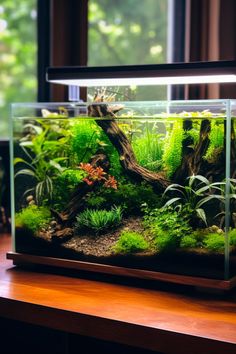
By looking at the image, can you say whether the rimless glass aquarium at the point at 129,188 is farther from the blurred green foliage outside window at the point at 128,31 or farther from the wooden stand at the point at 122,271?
the blurred green foliage outside window at the point at 128,31

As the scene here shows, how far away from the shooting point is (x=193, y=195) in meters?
1.26

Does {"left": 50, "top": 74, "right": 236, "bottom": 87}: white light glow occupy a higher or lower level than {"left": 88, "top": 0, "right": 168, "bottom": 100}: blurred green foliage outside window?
lower

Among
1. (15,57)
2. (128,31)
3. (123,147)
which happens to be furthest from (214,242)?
(128,31)

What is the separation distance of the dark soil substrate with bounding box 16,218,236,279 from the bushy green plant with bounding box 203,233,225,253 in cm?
1

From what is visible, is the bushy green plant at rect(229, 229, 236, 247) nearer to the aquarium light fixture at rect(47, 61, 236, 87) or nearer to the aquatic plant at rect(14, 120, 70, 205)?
the aquarium light fixture at rect(47, 61, 236, 87)

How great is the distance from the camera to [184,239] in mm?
1265

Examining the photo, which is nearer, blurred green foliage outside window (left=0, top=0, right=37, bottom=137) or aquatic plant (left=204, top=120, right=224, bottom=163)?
aquatic plant (left=204, top=120, right=224, bottom=163)

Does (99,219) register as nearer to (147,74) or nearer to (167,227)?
(167,227)

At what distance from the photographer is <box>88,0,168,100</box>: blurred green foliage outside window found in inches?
133

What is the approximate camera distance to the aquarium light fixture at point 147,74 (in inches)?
49.0

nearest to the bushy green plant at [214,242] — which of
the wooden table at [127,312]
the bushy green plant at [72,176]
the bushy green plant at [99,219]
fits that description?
the wooden table at [127,312]

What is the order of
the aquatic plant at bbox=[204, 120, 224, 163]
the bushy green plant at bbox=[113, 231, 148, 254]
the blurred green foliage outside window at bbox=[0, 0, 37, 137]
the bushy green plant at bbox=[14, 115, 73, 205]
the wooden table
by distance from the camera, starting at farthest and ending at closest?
the blurred green foliage outside window at bbox=[0, 0, 37, 137] < the bushy green plant at bbox=[14, 115, 73, 205] < the bushy green plant at bbox=[113, 231, 148, 254] < the aquatic plant at bbox=[204, 120, 224, 163] < the wooden table

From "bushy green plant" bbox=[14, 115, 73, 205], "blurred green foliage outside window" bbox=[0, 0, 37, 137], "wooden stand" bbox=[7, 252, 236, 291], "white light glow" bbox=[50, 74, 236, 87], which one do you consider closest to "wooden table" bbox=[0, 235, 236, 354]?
"wooden stand" bbox=[7, 252, 236, 291]

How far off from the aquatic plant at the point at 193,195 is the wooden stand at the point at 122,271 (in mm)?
136
